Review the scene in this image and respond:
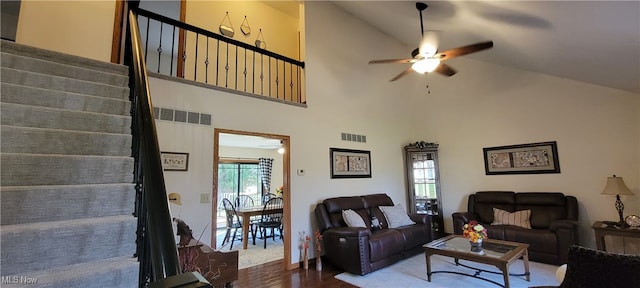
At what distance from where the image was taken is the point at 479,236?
10.8 ft

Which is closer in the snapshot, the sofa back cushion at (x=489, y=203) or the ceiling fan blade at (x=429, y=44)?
the ceiling fan blade at (x=429, y=44)

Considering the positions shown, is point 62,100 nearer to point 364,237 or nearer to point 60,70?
point 60,70

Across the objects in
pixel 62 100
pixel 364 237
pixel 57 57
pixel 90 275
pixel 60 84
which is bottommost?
pixel 364 237

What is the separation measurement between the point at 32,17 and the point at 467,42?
5.99 metres

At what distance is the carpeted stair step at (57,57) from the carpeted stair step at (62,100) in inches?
26.2

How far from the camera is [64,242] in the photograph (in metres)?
1.30

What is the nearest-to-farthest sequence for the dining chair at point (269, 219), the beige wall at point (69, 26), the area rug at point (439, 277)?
1. the beige wall at point (69, 26)
2. the area rug at point (439, 277)
3. the dining chair at point (269, 219)

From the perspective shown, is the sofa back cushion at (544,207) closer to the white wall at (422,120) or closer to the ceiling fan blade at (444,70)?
the white wall at (422,120)

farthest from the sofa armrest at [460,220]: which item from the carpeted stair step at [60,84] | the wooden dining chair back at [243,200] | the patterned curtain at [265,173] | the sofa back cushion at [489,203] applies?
the wooden dining chair back at [243,200]

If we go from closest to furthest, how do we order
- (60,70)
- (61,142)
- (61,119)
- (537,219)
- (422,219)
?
(61,142) → (61,119) → (60,70) → (537,219) → (422,219)

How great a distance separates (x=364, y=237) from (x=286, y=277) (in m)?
1.20

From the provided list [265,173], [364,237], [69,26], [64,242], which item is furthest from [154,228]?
[265,173]

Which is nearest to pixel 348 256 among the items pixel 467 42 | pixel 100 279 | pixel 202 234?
pixel 202 234

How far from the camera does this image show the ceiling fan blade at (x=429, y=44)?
10.7ft
